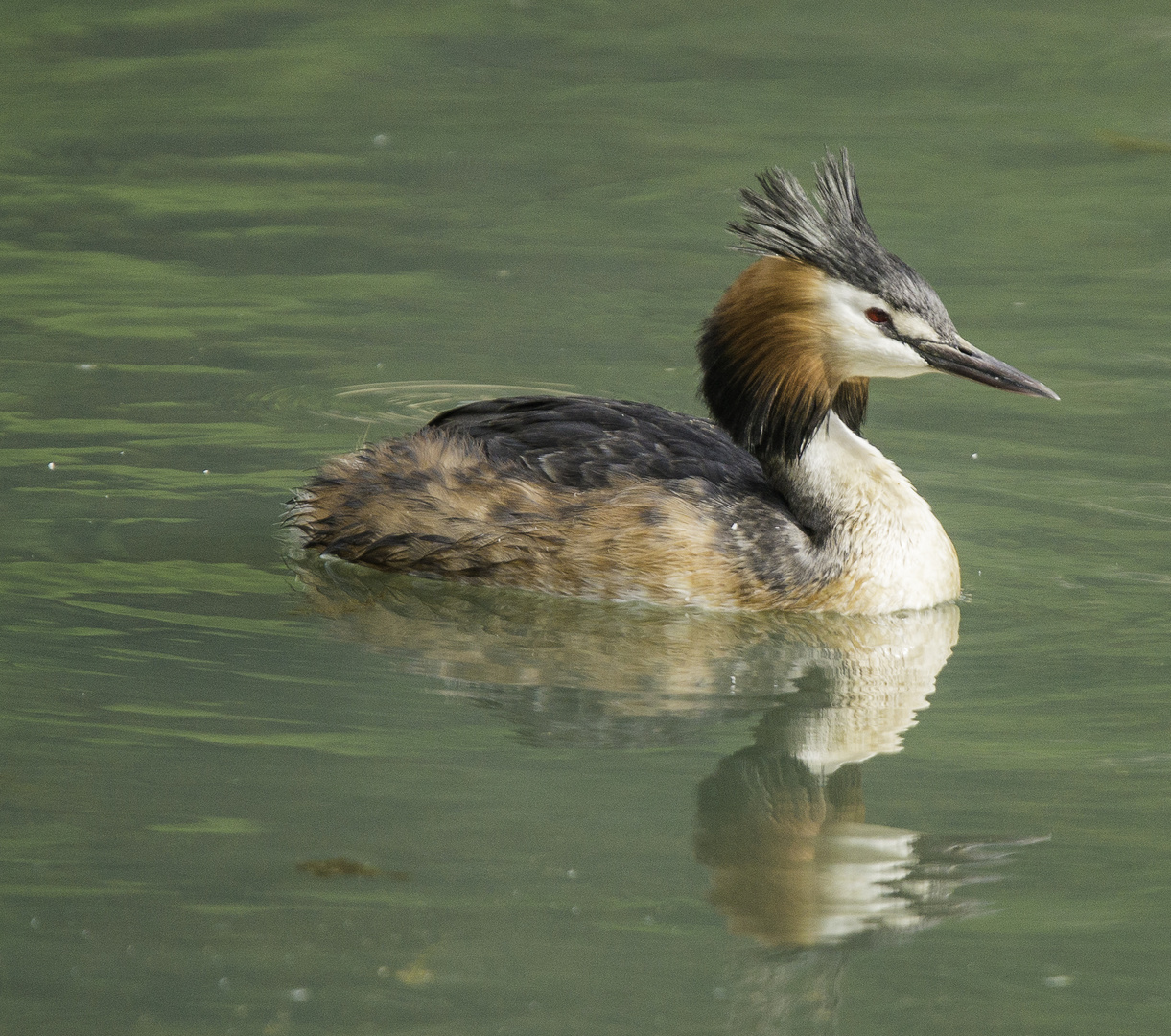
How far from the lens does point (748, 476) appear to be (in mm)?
7527

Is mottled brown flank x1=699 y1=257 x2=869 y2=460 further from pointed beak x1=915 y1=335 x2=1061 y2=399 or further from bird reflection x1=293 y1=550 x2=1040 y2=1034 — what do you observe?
bird reflection x1=293 y1=550 x2=1040 y2=1034

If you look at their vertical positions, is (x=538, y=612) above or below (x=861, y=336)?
below

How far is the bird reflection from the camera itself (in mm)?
4812

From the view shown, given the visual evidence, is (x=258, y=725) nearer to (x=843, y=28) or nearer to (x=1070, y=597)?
(x=1070, y=597)

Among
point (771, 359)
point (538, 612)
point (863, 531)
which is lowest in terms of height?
point (538, 612)

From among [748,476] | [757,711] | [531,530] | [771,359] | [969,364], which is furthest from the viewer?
[748,476]

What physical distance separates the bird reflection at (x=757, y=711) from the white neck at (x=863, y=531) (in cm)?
10

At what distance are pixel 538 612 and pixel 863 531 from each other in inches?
50.6

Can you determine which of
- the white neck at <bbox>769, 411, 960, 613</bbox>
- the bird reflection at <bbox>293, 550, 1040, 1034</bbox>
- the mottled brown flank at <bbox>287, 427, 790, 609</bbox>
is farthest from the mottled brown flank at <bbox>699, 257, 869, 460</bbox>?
the bird reflection at <bbox>293, 550, 1040, 1034</bbox>

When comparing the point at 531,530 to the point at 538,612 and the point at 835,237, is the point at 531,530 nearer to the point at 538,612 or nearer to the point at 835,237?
the point at 538,612

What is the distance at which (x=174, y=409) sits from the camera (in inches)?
351

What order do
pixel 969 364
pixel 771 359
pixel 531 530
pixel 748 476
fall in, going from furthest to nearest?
pixel 748 476 < pixel 531 530 < pixel 771 359 < pixel 969 364

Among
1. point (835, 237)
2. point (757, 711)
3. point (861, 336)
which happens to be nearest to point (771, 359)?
point (861, 336)

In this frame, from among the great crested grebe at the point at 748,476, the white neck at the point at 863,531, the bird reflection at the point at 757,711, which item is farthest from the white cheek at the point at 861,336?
the bird reflection at the point at 757,711
